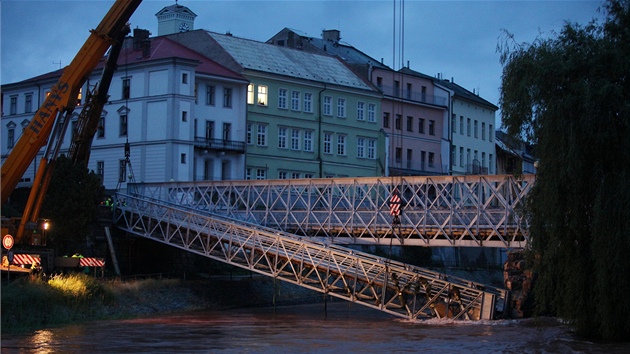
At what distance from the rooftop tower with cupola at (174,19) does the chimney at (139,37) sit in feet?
51.0

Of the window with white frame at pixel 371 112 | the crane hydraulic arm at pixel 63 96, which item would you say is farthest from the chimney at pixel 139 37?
the crane hydraulic arm at pixel 63 96

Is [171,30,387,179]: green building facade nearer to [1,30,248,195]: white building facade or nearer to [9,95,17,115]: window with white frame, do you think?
[1,30,248,195]: white building facade

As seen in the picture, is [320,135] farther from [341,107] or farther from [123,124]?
[123,124]

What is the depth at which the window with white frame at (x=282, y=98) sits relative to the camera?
81938mm

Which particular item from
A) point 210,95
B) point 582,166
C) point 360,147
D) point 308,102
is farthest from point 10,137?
point 582,166

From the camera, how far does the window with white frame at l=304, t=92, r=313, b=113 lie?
3314 inches

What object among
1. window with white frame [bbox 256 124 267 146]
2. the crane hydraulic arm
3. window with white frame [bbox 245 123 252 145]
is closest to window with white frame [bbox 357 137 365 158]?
window with white frame [bbox 256 124 267 146]

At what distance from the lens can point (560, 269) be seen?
109ft

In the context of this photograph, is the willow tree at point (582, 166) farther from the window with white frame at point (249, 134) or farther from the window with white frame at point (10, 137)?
the window with white frame at point (10, 137)

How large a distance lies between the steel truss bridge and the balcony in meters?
13.6

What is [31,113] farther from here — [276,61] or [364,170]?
[364,170]

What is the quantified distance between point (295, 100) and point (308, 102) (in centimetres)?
151

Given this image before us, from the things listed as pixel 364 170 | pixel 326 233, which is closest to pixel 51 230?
pixel 326 233

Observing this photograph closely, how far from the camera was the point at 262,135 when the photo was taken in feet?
265
